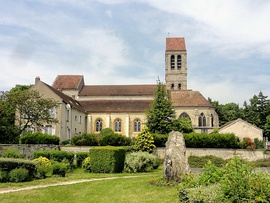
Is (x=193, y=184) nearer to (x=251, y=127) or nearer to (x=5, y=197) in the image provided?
(x=5, y=197)

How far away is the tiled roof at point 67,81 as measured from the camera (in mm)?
51688

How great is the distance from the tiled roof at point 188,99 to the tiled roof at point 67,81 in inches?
678

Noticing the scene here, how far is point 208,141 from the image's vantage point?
2895cm

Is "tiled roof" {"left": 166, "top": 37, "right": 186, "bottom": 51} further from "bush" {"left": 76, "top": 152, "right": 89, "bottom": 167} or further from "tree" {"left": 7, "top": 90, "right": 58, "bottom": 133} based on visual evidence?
"bush" {"left": 76, "top": 152, "right": 89, "bottom": 167}

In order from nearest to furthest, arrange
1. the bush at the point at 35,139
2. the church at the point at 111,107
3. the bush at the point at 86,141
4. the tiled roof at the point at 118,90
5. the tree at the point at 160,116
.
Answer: the bush at the point at 35,139
the bush at the point at 86,141
the tree at the point at 160,116
the church at the point at 111,107
the tiled roof at the point at 118,90

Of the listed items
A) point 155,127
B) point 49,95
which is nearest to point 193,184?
point 155,127

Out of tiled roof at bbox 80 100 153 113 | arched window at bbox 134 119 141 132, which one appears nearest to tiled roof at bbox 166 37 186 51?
tiled roof at bbox 80 100 153 113

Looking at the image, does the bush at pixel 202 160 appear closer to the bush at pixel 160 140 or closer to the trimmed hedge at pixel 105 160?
the bush at pixel 160 140

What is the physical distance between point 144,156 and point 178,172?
24.9 ft

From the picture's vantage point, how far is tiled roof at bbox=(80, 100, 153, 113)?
4650cm

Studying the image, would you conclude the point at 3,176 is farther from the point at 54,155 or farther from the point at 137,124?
the point at 137,124

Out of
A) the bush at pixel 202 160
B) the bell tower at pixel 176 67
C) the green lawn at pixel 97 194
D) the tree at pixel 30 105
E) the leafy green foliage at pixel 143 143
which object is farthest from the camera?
the bell tower at pixel 176 67

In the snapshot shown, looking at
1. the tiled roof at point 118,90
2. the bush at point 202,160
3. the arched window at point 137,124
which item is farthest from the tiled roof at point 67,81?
the bush at point 202,160

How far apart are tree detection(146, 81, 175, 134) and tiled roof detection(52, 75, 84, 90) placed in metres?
21.4
